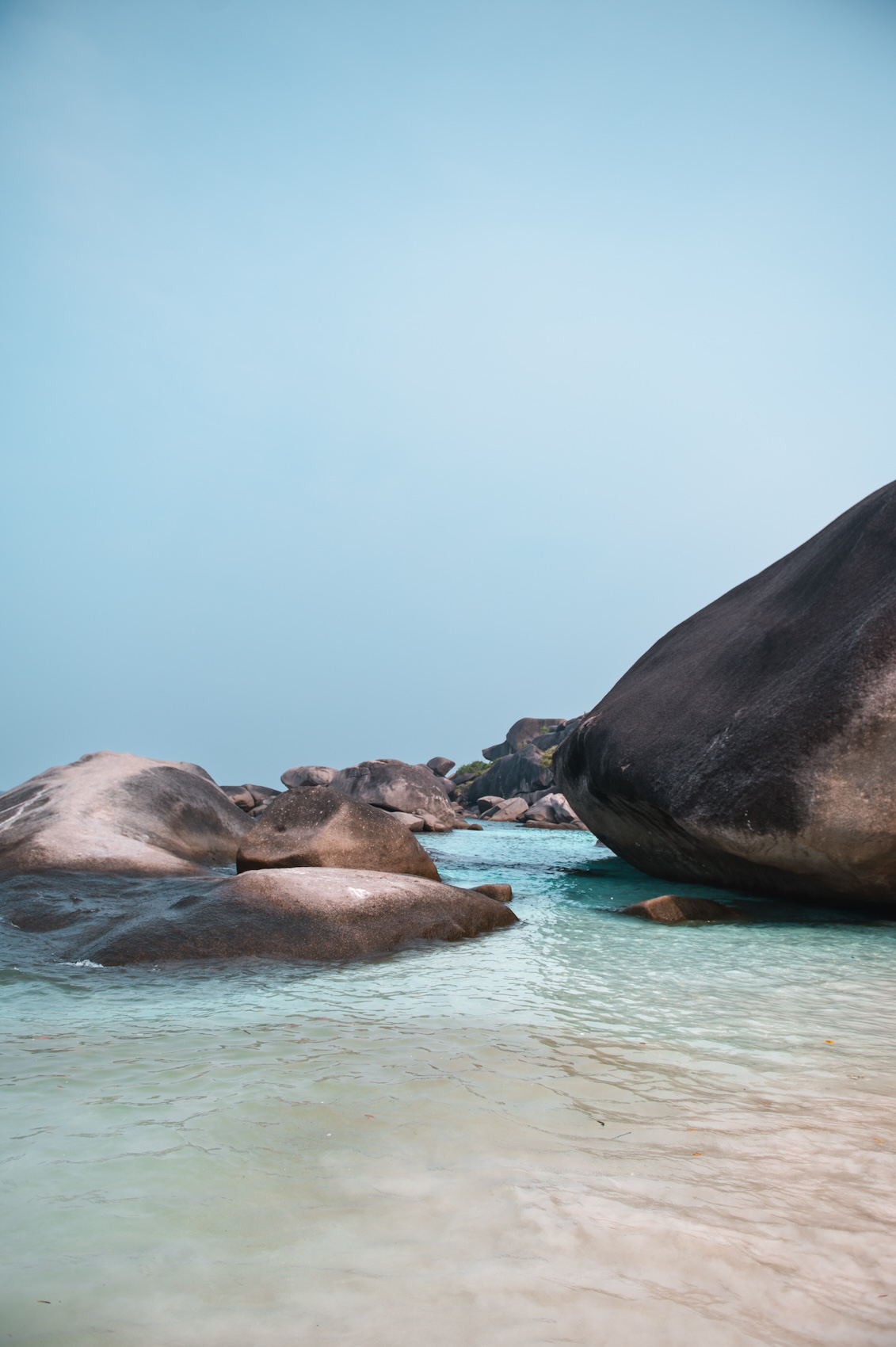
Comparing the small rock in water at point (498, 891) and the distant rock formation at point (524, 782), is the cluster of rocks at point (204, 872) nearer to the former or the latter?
the small rock in water at point (498, 891)

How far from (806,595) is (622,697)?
3.39 meters

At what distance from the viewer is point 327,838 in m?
9.87

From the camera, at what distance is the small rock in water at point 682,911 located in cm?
873

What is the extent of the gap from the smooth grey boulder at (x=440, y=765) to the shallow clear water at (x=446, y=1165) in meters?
57.9

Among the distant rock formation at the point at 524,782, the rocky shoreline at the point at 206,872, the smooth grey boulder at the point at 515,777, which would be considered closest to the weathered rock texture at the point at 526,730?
the distant rock formation at the point at 524,782

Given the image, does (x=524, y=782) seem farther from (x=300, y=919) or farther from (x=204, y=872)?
(x=300, y=919)

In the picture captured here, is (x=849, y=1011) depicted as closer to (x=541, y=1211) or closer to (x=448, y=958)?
(x=448, y=958)

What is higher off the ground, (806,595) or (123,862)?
(806,595)

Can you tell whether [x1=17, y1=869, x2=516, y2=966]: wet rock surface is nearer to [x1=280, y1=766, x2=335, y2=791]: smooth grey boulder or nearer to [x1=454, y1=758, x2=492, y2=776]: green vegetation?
[x1=280, y1=766, x2=335, y2=791]: smooth grey boulder

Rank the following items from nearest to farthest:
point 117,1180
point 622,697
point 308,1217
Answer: point 308,1217 < point 117,1180 < point 622,697

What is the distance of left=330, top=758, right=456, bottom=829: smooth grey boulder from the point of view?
104 feet

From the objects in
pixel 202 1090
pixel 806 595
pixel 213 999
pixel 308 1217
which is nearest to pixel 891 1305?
pixel 308 1217

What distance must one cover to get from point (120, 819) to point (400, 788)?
20.3 meters

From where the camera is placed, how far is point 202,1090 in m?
3.54
